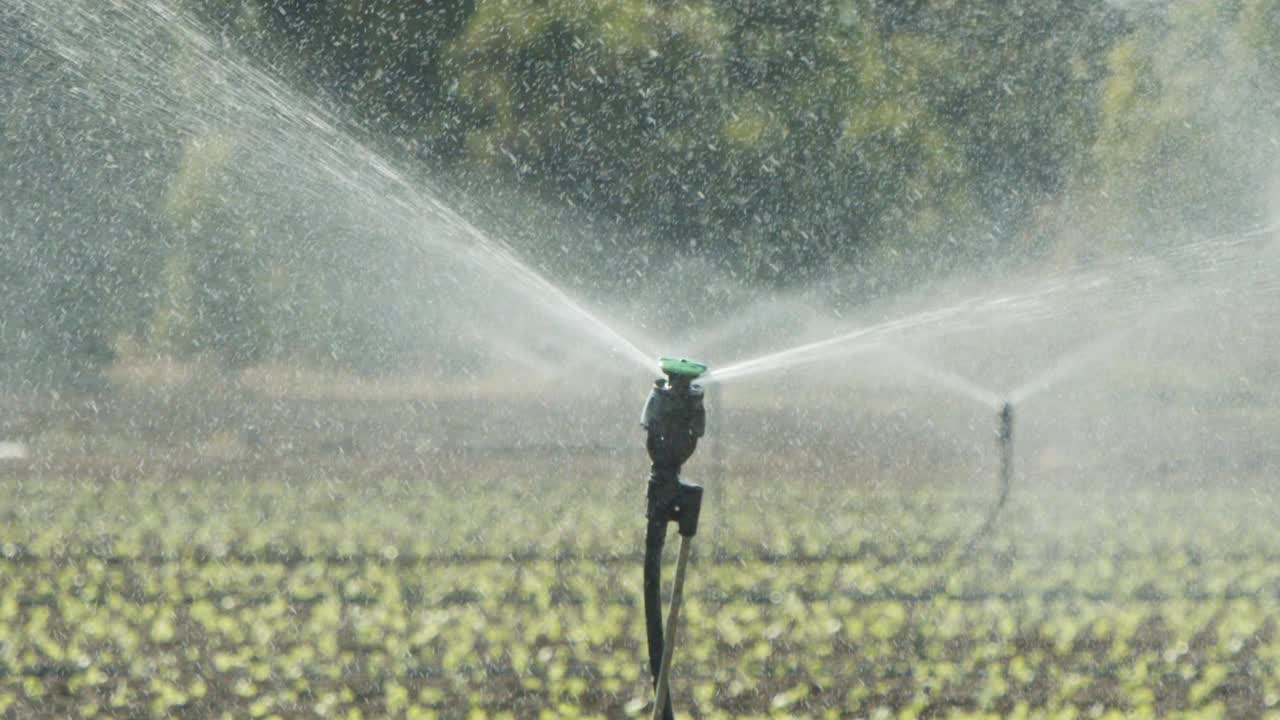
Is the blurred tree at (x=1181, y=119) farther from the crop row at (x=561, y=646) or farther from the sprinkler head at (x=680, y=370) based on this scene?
the sprinkler head at (x=680, y=370)

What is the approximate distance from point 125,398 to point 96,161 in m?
8.28

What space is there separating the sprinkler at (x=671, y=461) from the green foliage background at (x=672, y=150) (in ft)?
51.6

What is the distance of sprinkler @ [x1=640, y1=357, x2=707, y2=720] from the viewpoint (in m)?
3.11

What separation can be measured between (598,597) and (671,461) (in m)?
3.35

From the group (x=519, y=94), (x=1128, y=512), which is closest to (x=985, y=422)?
(x=1128, y=512)

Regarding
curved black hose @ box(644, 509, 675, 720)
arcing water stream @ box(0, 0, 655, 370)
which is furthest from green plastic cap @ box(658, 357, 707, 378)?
arcing water stream @ box(0, 0, 655, 370)

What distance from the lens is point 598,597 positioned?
6402 mm

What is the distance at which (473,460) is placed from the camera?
37.5 ft

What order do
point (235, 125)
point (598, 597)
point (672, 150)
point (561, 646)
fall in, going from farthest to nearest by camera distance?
1. point (672, 150)
2. point (235, 125)
3. point (598, 597)
4. point (561, 646)

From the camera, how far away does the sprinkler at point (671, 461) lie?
3.11 meters

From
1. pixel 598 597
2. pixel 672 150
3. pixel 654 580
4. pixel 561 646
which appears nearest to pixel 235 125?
pixel 672 150

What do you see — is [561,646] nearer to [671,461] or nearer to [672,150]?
[671,461]

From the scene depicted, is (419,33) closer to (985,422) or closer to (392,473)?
(985,422)

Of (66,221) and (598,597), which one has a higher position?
(66,221)
